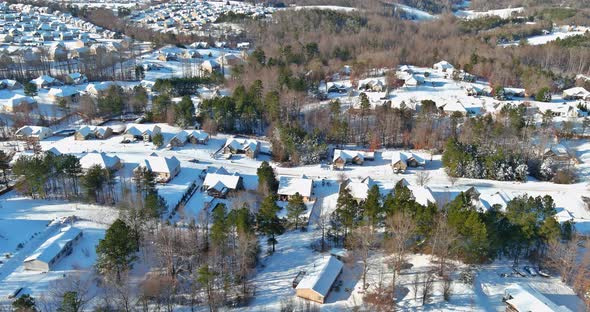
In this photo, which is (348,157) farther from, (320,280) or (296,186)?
(320,280)

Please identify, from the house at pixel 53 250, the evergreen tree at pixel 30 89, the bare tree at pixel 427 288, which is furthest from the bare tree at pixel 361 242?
the evergreen tree at pixel 30 89

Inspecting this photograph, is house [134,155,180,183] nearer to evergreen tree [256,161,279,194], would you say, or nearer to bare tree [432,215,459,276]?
evergreen tree [256,161,279,194]

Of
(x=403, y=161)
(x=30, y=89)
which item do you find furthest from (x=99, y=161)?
(x=30, y=89)

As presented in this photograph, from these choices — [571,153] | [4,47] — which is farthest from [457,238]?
[4,47]

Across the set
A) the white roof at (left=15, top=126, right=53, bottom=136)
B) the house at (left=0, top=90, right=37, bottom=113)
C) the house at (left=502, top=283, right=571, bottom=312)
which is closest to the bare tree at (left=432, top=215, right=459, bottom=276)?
the house at (left=502, top=283, right=571, bottom=312)

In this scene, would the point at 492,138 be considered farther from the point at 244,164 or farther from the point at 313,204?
the point at 244,164
